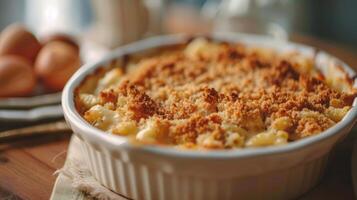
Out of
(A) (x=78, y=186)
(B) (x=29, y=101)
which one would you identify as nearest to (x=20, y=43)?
(B) (x=29, y=101)

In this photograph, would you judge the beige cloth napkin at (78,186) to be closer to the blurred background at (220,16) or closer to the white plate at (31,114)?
the white plate at (31,114)

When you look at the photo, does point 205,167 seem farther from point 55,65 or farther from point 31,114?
point 55,65

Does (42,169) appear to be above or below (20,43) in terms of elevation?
below

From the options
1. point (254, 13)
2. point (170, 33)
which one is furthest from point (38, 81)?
point (254, 13)

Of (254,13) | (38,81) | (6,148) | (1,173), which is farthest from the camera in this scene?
(254,13)

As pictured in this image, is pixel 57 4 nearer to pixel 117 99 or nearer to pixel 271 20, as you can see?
pixel 271 20

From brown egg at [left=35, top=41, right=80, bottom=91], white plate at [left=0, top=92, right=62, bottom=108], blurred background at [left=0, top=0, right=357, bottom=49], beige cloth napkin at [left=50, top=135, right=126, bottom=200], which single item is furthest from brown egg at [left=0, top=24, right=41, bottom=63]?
beige cloth napkin at [left=50, top=135, right=126, bottom=200]

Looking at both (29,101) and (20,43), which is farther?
(20,43)
